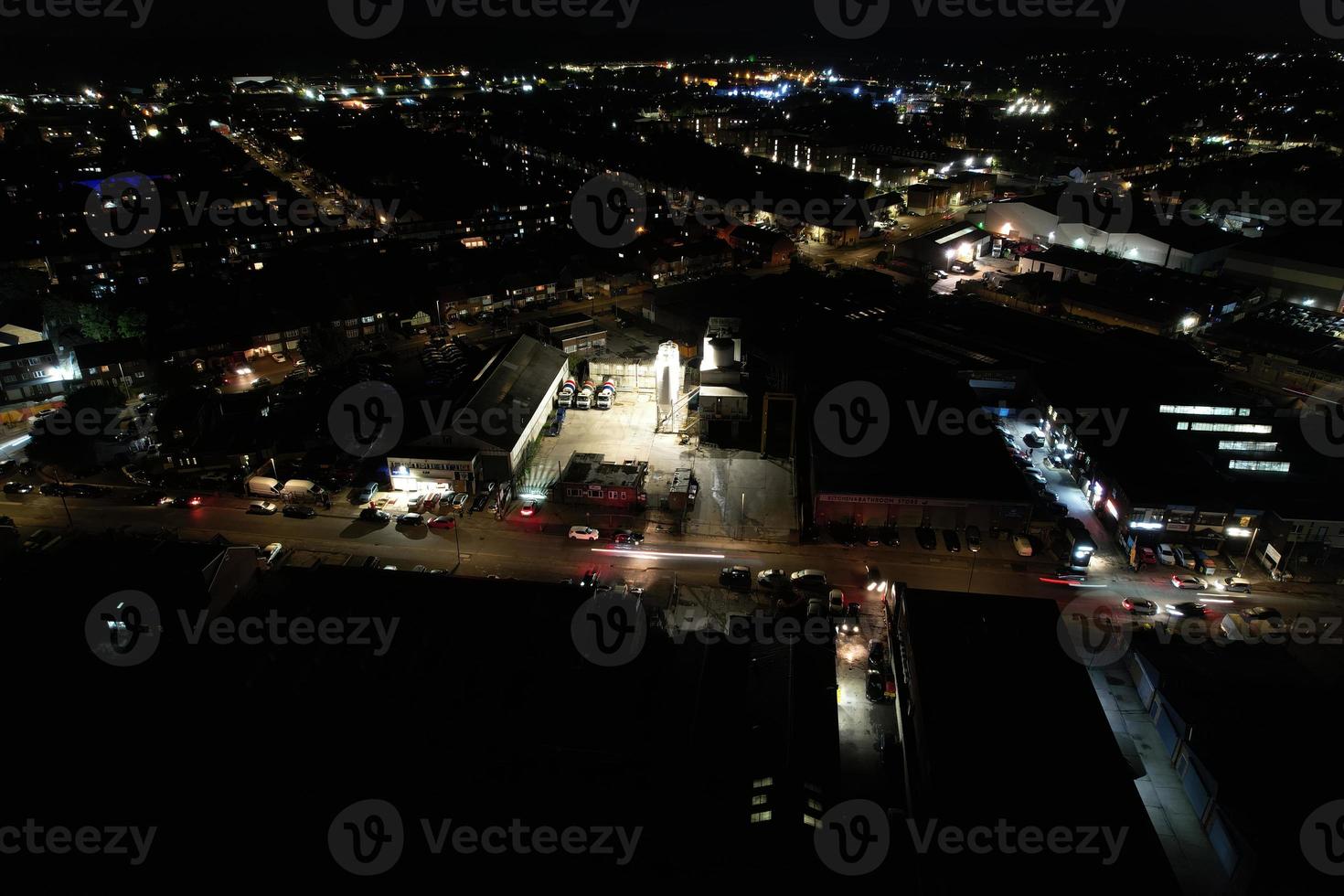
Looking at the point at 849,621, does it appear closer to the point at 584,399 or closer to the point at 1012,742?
the point at 1012,742

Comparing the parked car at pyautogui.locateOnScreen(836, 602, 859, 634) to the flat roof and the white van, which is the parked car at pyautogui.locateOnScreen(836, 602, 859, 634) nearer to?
the white van

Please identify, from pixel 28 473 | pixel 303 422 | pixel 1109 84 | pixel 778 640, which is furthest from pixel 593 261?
Result: pixel 1109 84

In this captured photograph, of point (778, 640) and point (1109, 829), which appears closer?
point (1109, 829)

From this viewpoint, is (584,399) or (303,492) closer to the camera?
(303,492)

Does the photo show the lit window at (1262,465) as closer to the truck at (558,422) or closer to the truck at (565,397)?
the truck at (558,422)

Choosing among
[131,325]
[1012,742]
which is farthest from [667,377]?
[131,325]

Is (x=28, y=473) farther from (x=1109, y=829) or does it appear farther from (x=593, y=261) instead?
(x=1109, y=829)

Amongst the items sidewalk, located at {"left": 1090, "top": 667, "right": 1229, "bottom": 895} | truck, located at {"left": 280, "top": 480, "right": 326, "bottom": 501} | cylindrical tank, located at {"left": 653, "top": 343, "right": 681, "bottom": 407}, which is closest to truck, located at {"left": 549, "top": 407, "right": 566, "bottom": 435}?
cylindrical tank, located at {"left": 653, "top": 343, "right": 681, "bottom": 407}
